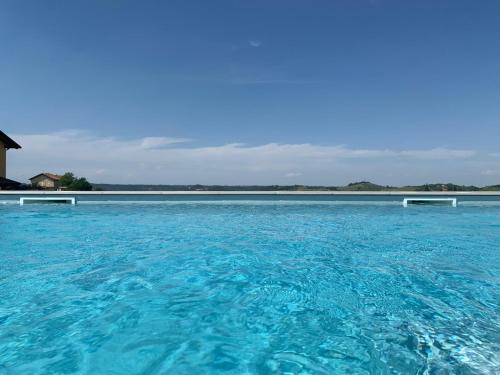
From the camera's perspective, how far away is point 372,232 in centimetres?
774

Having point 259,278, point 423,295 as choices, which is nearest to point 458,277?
point 423,295

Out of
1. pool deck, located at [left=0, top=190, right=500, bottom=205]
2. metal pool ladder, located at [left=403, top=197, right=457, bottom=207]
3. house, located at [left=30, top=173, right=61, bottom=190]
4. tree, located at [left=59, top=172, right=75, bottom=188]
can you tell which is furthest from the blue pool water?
house, located at [left=30, top=173, right=61, bottom=190]

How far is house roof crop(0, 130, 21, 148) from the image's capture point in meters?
20.8

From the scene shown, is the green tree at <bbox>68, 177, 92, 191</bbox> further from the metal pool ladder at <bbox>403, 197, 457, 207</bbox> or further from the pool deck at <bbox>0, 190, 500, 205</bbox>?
the metal pool ladder at <bbox>403, 197, 457, 207</bbox>

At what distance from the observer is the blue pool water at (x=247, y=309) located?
6.50 feet

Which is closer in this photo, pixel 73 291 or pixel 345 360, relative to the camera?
pixel 345 360

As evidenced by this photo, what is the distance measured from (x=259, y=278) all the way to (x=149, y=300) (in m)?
1.41

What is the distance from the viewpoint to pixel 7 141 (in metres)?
21.5

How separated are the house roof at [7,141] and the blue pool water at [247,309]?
20.7 metres

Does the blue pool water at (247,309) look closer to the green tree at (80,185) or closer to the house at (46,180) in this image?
the green tree at (80,185)

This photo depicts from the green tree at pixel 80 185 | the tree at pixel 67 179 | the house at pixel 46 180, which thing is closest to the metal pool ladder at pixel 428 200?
the green tree at pixel 80 185

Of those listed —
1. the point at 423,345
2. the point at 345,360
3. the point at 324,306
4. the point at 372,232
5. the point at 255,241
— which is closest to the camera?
the point at 345,360

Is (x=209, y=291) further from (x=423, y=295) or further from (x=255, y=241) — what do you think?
(x=255, y=241)

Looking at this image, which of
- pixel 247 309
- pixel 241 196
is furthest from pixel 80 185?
pixel 247 309
